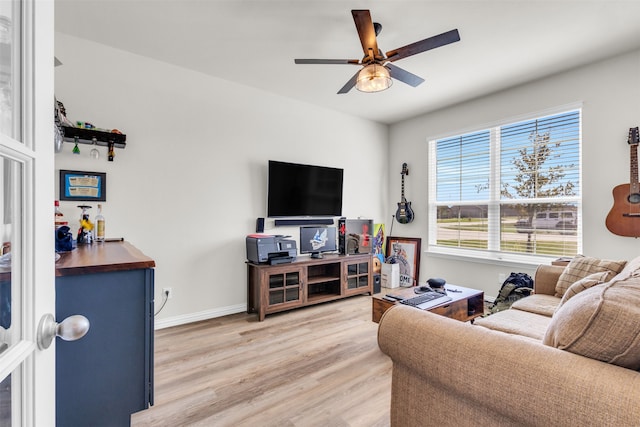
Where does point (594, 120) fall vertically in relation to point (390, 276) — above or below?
above

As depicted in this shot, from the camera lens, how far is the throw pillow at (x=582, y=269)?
2215mm

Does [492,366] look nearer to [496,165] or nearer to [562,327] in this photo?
[562,327]

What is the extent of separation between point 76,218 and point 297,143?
2410mm

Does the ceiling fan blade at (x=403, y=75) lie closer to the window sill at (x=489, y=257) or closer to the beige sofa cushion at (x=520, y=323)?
the beige sofa cushion at (x=520, y=323)

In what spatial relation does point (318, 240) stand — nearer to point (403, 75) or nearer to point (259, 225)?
point (259, 225)

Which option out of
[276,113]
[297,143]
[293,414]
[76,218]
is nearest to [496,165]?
[297,143]

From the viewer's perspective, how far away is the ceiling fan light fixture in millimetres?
2216

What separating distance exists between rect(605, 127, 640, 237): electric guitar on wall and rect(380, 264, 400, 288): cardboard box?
239 centimetres

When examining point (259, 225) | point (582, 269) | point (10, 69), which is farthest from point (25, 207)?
point (582, 269)

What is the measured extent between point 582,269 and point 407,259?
2.38 metres

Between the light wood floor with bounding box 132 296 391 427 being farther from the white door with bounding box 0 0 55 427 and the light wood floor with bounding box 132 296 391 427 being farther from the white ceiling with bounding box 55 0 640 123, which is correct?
the white ceiling with bounding box 55 0 640 123

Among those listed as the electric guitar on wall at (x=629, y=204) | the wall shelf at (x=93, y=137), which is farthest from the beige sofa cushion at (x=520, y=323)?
the wall shelf at (x=93, y=137)

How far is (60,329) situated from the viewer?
574 mm

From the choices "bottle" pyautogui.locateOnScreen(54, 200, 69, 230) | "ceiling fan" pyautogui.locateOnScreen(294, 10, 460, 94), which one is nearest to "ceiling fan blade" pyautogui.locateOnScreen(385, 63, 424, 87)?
"ceiling fan" pyautogui.locateOnScreen(294, 10, 460, 94)
